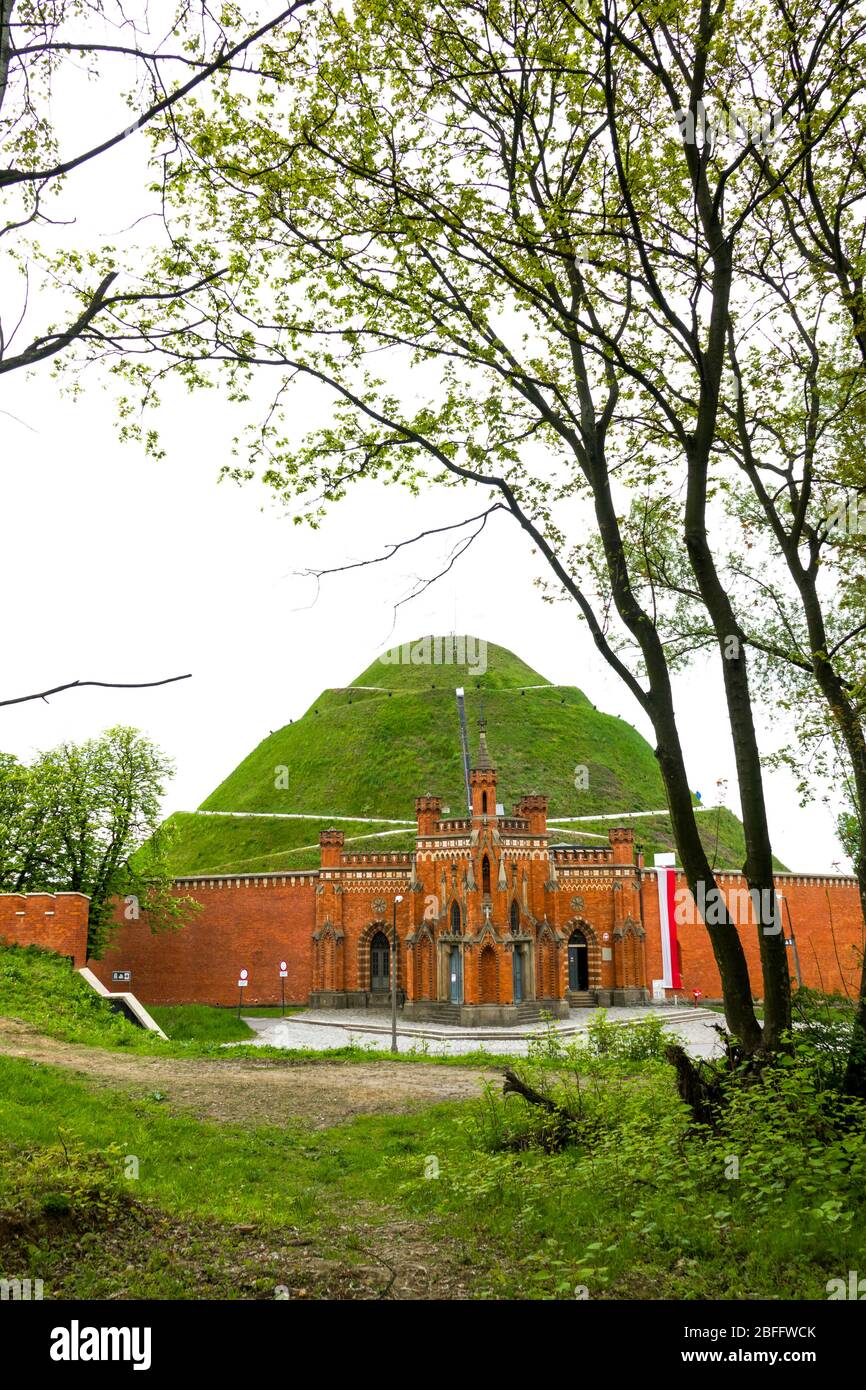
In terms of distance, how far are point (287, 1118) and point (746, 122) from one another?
13989 millimetres

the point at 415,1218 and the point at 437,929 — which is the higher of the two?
the point at 415,1218

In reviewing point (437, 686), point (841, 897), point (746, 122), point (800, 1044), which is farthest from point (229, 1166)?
point (437, 686)

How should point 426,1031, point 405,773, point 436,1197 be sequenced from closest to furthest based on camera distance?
1. point 436,1197
2. point 426,1031
3. point 405,773

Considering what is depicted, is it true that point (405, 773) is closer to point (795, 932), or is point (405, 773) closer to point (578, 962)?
point (578, 962)

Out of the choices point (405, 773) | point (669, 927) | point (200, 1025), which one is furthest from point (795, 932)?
→ point (200, 1025)

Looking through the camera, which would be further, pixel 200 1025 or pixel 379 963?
pixel 379 963

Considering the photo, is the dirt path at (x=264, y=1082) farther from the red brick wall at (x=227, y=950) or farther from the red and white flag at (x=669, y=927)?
the red and white flag at (x=669, y=927)

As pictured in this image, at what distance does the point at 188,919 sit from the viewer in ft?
132

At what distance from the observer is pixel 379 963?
40.1 metres

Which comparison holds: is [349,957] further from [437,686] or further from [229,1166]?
[437,686]

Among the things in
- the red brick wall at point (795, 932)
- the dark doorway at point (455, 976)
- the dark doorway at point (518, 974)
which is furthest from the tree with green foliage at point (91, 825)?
the red brick wall at point (795, 932)

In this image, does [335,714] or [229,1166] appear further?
[335,714]

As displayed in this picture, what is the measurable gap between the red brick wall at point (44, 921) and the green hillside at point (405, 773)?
770 inches

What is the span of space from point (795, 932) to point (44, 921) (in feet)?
112
